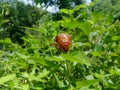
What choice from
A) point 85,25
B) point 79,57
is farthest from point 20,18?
point 79,57

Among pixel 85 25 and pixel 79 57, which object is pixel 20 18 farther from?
pixel 79 57

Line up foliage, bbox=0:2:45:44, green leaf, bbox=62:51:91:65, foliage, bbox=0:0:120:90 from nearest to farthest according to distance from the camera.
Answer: green leaf, bbox=62:51:91:65 → foliage, bbox=0:0:120:90 → foliage, bbox=0:2:45:44

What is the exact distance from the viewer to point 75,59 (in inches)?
36.4

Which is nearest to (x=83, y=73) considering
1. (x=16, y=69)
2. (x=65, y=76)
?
(x=65, y=76)

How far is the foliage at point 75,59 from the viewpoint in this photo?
3.52 feet

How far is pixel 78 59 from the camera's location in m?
0.92

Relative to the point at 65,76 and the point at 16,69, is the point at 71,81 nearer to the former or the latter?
the point at 65,76

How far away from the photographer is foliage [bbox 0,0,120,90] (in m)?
1.07

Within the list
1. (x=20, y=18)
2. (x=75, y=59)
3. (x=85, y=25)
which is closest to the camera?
(x=75, y=59)

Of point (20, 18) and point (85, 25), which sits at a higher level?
point (85, 25)

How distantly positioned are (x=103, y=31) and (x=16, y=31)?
3013cm

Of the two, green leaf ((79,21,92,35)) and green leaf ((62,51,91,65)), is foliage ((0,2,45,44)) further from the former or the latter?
green leaf ((62,51,91,65))

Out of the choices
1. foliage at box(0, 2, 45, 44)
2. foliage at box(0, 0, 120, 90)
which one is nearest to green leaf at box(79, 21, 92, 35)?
foliage at box(0, 0, 120, 90)

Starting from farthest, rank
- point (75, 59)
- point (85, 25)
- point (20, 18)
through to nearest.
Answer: point (20, 18) → point (85, 25) → point (75, 59)
